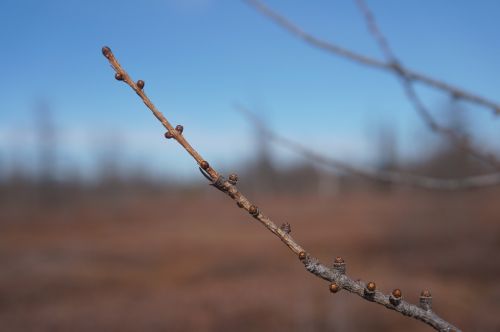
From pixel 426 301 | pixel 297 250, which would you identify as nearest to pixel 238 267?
pixel 426 301

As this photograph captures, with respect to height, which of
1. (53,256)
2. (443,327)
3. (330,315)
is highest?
(53,256)

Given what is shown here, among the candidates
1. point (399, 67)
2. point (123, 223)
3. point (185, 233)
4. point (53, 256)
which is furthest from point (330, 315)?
point (123, 223)

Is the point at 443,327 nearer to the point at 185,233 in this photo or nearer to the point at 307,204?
the point at 185,233

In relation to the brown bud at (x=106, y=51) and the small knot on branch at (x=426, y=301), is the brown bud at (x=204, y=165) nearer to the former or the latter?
the brown bud at (x=106, y=51)

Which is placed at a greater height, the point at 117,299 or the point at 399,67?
the point at 117,299

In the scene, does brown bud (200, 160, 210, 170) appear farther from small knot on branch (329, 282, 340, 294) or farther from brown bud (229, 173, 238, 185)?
small knot on branch (329, 282, 340, 294)

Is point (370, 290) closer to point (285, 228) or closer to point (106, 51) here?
point (285, 228)

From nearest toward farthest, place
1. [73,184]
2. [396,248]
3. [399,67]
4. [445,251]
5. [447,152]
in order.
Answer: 1. [399,67]
2. [445,251]
3. [396,248]
4. [447,152]
5. [73,184]
